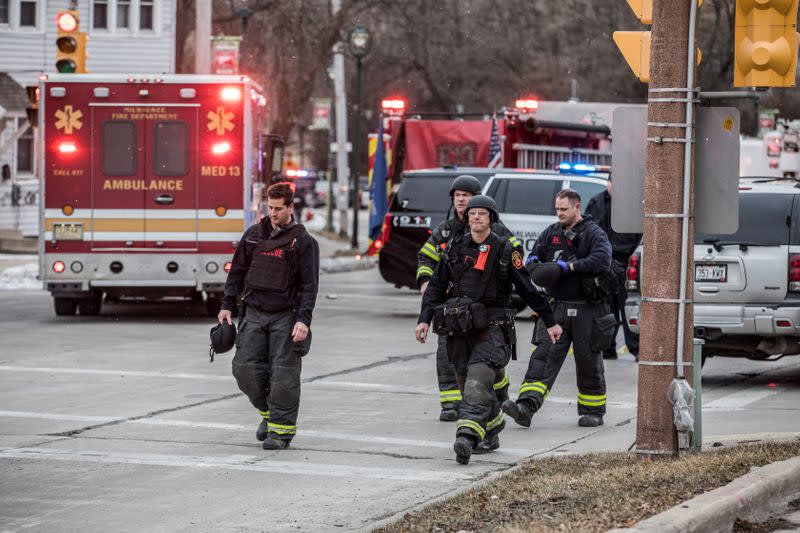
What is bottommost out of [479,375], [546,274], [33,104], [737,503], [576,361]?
[737,503]

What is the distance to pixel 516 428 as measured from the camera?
1083 centimetres

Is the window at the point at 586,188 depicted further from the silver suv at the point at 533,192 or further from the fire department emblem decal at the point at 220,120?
the fire department emblem decal at the point at 220,120

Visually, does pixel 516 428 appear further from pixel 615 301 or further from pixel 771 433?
pixel 615 301

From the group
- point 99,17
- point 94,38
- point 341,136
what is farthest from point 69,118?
point 341,136

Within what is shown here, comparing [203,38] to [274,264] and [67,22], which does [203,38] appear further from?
[274,264]

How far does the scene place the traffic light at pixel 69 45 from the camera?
2075cm

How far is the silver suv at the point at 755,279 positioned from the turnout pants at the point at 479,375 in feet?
12.8

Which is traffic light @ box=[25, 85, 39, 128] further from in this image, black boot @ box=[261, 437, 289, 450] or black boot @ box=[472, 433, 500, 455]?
black boot @ box=[472, 433, 500, 455]

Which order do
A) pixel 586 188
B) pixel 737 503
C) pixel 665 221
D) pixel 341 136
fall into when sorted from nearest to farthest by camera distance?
pixel 737 503 < pixel 665 221 < pixel 586 188 < pixel 341 136

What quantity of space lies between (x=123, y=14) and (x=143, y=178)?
63.9ft

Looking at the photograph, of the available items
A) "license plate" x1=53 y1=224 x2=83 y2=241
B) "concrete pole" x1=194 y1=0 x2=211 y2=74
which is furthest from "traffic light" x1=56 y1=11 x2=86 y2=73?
"concrete pole" x1=194 y1=0 x2=211 y2=74

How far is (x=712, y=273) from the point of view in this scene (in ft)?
43.0

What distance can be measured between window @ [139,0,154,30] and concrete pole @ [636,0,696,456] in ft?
99.3

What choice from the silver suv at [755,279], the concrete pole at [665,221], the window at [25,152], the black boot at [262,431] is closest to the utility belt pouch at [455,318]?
the concrete pole at [665,221]
